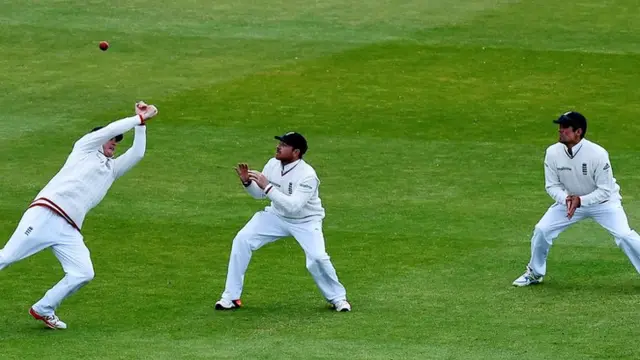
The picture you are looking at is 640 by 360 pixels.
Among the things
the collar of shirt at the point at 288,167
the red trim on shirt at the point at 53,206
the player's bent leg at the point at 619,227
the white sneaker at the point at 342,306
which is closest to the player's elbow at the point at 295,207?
the collar of shirt at the point at 288,167

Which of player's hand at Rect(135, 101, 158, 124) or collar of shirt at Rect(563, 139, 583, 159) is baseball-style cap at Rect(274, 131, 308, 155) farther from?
collar of shirt at Rect(563, 139, 583, 159)

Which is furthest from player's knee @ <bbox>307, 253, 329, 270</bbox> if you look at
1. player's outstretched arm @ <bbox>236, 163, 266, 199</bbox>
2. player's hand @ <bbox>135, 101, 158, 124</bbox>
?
player's hand @ <bbox>135, 101, 158, 124</bbox>

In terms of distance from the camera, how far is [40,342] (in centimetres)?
1225

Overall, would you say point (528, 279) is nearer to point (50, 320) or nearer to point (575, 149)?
point (575, 149)

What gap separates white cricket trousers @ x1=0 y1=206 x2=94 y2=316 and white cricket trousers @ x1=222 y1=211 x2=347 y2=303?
149cm

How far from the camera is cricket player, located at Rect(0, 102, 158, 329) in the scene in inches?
496

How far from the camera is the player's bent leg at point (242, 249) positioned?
13391 millimetres

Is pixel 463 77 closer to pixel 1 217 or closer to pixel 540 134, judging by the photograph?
pixel 540 134

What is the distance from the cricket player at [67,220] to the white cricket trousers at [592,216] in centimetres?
431

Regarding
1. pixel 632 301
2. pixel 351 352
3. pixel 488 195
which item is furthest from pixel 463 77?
pixel 351 352

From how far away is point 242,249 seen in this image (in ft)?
44.0

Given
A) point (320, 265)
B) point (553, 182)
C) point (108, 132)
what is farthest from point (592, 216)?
point (108, 132)

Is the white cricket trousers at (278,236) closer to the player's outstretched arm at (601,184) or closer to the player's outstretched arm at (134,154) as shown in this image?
the player's outstretched arm at (134,154)

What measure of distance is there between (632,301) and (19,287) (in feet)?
20.8
